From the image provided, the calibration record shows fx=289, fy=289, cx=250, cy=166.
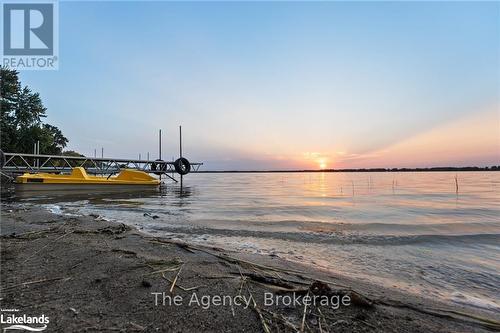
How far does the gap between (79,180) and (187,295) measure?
75.0 ft

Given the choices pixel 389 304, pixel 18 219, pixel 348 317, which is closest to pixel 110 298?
pixel 348 317

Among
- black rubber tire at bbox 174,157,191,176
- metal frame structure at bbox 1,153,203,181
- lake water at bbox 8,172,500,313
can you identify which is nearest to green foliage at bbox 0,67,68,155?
metal frame structure at bbox 1,153,203,181

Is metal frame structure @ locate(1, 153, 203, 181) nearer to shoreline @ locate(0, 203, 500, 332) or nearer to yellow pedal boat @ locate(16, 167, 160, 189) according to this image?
yellow pedal boat @ locate(16, 167, 160, 189)

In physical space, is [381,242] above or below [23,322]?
below

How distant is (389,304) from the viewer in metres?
3.44

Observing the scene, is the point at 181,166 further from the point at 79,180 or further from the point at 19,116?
the point at 19,116

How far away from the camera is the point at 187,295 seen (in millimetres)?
3354

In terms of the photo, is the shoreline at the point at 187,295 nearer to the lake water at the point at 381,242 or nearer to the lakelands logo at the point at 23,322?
the lakelands logo at the point at 23,322

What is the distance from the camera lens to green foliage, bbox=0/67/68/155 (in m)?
39.8

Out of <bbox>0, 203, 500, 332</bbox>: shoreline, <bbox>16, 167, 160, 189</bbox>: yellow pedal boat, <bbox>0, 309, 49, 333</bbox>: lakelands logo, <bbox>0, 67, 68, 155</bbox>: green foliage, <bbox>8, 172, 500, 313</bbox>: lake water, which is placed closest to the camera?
<bbox>0, 309, 49, 333</bbox>: lakelands logo

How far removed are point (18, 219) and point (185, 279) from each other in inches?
320

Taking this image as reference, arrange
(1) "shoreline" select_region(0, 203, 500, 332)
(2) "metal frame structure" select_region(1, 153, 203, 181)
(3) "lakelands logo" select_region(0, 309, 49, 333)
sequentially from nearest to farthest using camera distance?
(3) "lakelands logo" select_region(0, 309, 49, 333), (1) "shoreline" select_region(0, 203, 500, 332), (2) "metal frame structure" select_region(1, 153, 203, 181)

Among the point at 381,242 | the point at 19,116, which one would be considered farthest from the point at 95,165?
the point at 381,242

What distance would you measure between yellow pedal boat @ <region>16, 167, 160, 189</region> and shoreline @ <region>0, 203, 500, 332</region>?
740 inches
